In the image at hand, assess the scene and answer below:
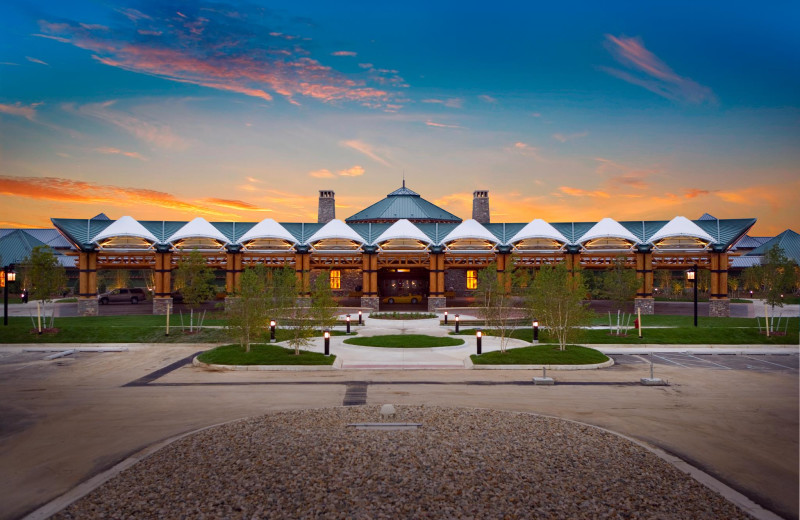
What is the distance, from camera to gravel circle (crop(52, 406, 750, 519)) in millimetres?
6715

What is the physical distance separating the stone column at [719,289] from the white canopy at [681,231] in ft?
6.09

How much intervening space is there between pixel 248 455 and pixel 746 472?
8.86 meters

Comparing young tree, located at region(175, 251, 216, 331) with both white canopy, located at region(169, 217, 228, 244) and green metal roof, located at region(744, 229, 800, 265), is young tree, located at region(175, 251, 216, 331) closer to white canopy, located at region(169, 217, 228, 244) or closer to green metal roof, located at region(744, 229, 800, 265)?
white canopy, located at region(169, 217, 228, 244)

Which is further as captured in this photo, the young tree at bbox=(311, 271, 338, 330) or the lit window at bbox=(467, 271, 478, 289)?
the lit window at bbox=(467, 271, 478, 289)

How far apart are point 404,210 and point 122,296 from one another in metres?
32.4

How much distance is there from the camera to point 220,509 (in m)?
6.69

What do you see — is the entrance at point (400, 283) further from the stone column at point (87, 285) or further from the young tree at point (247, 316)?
the young tree at point (247, 316)

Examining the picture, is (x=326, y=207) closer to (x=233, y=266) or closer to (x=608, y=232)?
(x=233, y=266)

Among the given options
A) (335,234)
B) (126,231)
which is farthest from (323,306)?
(126,231)

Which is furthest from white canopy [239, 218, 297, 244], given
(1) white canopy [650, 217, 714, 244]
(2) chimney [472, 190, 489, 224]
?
(1) white canopy [650, 217, 714, 244]

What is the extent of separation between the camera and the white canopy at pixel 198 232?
40.8 meters

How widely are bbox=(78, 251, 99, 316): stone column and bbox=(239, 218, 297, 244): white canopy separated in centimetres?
1185

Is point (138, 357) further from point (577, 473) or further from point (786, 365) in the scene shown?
point (786, 365)

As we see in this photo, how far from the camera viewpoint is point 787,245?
229 feet
